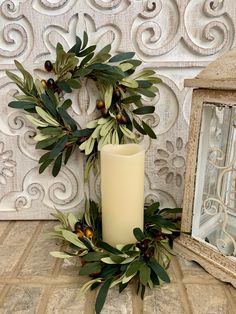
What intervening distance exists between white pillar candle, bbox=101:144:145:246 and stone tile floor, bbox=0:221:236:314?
0.26ft

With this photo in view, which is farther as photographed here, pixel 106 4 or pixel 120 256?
pixel 106 4

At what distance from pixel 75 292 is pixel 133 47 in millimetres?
420

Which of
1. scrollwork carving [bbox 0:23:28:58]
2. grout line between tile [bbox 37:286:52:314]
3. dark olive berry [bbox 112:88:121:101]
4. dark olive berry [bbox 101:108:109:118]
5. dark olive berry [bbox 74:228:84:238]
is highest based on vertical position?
scrollwork carving [bbox 0:23:28:58]

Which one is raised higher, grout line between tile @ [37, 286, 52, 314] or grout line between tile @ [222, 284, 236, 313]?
grout line between tile @ [222, 284, 236, 313]

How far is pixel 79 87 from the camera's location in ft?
1.64

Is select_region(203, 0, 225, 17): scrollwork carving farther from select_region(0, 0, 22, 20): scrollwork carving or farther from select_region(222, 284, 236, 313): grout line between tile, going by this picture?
select_region(222, 284, 236, 313): grout line between tile

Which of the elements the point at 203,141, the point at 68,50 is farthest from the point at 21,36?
the point at 203,141

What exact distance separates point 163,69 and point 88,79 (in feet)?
0.47

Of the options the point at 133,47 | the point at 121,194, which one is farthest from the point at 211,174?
the point at 133,47

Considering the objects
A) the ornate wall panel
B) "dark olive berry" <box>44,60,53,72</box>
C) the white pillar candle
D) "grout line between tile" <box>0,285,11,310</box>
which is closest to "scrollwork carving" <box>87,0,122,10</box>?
the ornate wall panel

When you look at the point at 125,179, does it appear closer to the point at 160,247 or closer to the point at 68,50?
the point at 160,247

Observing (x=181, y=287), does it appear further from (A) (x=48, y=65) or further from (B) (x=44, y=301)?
(A) (x=48, y=65)

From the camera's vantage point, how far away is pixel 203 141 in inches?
16.7

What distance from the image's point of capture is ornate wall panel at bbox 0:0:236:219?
1.69 ft
